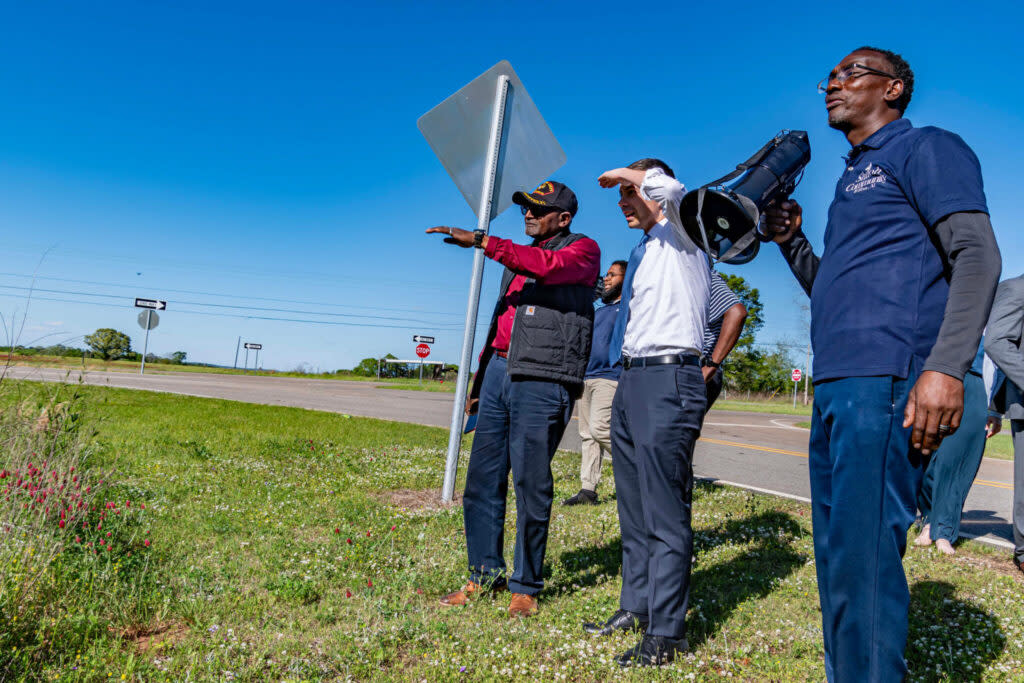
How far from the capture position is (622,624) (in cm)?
331

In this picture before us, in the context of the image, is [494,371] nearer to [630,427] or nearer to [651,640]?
[630,427]

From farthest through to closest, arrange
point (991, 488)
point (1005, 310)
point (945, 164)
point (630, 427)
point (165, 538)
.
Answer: point (991, 488) < point (1005, 310) < point (165, 538) < point (630, 427) < point (945, 164)

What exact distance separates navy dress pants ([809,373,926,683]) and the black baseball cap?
2203 mm

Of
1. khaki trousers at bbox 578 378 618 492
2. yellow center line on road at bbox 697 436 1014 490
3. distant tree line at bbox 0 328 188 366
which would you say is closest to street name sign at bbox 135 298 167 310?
distant tree line at bbox 0 328 188 366

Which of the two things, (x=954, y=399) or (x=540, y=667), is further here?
(x=540, y=667)

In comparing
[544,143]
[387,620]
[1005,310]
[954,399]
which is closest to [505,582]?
[387,620]

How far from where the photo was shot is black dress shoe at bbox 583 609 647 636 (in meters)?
3.28

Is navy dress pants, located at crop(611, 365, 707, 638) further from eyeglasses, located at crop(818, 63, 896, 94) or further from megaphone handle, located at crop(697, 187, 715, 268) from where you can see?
eyeglasses, located at crop(818, 63, 896, 94)

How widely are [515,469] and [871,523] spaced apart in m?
1.94

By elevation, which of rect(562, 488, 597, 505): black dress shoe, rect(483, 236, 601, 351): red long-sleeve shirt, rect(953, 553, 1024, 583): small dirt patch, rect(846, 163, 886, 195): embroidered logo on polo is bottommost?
rect(562, 488, 597, 505): black dress shoe

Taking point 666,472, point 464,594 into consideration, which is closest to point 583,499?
point 464,594

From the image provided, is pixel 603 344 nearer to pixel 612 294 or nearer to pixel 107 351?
pixel 612 294

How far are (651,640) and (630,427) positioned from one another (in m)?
0.94

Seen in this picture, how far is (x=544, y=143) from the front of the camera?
5.71 metres
